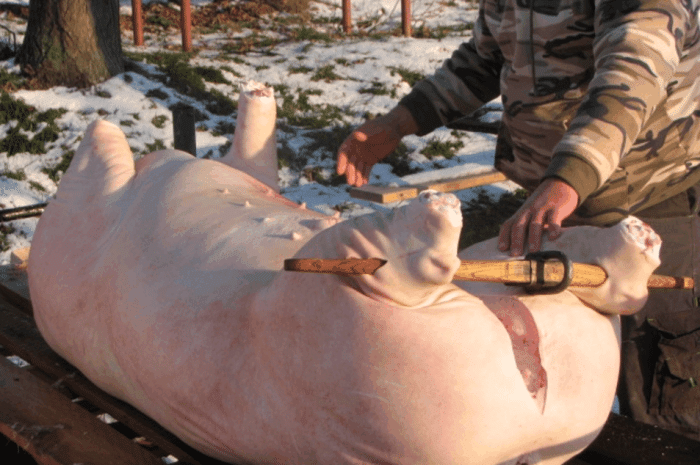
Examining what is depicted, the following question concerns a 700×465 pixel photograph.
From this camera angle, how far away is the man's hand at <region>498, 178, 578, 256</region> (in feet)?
5.30

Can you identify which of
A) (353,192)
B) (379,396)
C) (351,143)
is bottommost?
(353,192)

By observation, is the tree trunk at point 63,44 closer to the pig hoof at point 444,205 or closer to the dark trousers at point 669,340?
the dark trousers at point 669,340

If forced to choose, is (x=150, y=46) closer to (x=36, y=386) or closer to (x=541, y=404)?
(x=36, y=386)

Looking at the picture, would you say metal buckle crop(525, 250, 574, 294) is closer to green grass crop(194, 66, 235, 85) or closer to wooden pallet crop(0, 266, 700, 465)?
wooden pallet crop(0, 266, 700, 465)

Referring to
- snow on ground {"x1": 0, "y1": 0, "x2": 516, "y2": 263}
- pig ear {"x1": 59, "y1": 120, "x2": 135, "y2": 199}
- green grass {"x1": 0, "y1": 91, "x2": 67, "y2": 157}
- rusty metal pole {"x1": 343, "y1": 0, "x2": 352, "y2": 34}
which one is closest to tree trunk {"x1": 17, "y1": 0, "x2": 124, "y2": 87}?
snow on ground {"x1": 0, "y1": 0, "x2": 516, "y2": 263}

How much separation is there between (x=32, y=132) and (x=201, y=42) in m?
2.95

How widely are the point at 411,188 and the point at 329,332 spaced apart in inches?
135

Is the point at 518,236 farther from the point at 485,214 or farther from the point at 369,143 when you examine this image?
the point at 485,214

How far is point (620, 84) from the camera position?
5.91 ft

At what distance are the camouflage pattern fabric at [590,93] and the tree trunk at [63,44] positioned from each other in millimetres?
4270

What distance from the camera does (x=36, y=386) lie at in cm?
203

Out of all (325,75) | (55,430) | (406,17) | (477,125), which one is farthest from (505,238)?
(406,17)

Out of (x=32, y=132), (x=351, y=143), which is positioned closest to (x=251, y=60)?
(x=32, y=132)

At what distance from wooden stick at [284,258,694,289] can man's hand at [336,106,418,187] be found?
3.89 ft
